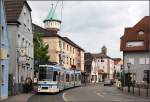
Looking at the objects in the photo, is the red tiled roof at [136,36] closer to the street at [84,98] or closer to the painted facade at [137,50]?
the painted facade at [137,50]

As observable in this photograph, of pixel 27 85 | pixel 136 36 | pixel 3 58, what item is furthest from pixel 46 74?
pixel 136 36

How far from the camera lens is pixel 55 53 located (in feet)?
276

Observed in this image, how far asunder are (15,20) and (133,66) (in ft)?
142

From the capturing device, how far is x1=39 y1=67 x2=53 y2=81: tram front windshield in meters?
42.9

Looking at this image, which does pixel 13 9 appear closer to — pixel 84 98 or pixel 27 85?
pixel 27 85

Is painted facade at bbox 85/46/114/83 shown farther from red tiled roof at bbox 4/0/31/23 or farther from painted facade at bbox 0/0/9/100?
painted facade at bbox 0/0/9/100

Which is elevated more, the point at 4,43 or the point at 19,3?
the point at 19,3

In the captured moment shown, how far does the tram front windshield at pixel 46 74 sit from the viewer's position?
42.9m

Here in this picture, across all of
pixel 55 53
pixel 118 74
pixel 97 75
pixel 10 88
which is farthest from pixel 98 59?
pixel 10 88

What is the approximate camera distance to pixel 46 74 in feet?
141

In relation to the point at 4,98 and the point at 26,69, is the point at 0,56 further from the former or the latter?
the point at 26,69

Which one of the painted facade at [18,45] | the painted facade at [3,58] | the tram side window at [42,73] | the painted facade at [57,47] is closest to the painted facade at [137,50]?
the painted facade at [57,47]

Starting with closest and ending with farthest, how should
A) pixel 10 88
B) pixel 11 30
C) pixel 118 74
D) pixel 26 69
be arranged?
pixel 10 88, pixel 11 30, pixel 26 69, pixel 118 74

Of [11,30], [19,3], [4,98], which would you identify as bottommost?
[4,98]
